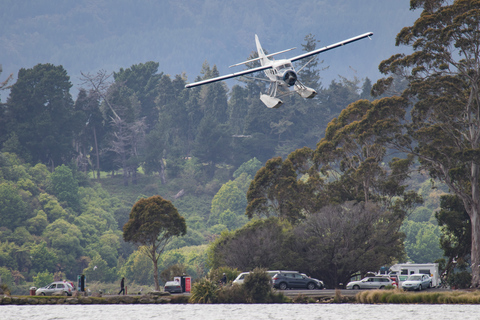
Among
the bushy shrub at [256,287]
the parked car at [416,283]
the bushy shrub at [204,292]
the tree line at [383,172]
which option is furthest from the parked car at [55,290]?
the parked car at [416,283]

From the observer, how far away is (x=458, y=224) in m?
55.4

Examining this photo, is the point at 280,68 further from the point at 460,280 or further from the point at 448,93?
the point at 460,280

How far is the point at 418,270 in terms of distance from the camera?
59.2m

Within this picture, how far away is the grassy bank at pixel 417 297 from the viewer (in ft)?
134

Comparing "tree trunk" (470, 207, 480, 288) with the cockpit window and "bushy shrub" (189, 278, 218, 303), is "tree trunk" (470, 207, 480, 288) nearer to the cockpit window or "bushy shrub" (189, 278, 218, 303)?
the cockpit window

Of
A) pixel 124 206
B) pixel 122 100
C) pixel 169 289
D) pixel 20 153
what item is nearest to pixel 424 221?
pixel 124 206

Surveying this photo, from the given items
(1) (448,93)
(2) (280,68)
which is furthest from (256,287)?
(1) (448,93)

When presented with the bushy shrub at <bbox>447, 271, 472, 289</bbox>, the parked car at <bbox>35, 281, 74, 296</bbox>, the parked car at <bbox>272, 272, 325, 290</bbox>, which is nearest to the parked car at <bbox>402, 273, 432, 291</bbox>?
the bushy shrub at <bbox>447, 271, 472, 289</bbox>

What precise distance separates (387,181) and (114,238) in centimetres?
8665

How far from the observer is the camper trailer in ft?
185

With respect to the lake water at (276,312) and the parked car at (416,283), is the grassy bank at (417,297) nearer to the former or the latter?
the lake water at (276,312)

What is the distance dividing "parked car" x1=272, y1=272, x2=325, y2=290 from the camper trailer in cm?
936

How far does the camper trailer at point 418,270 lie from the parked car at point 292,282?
936cm

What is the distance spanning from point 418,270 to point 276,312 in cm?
2428
